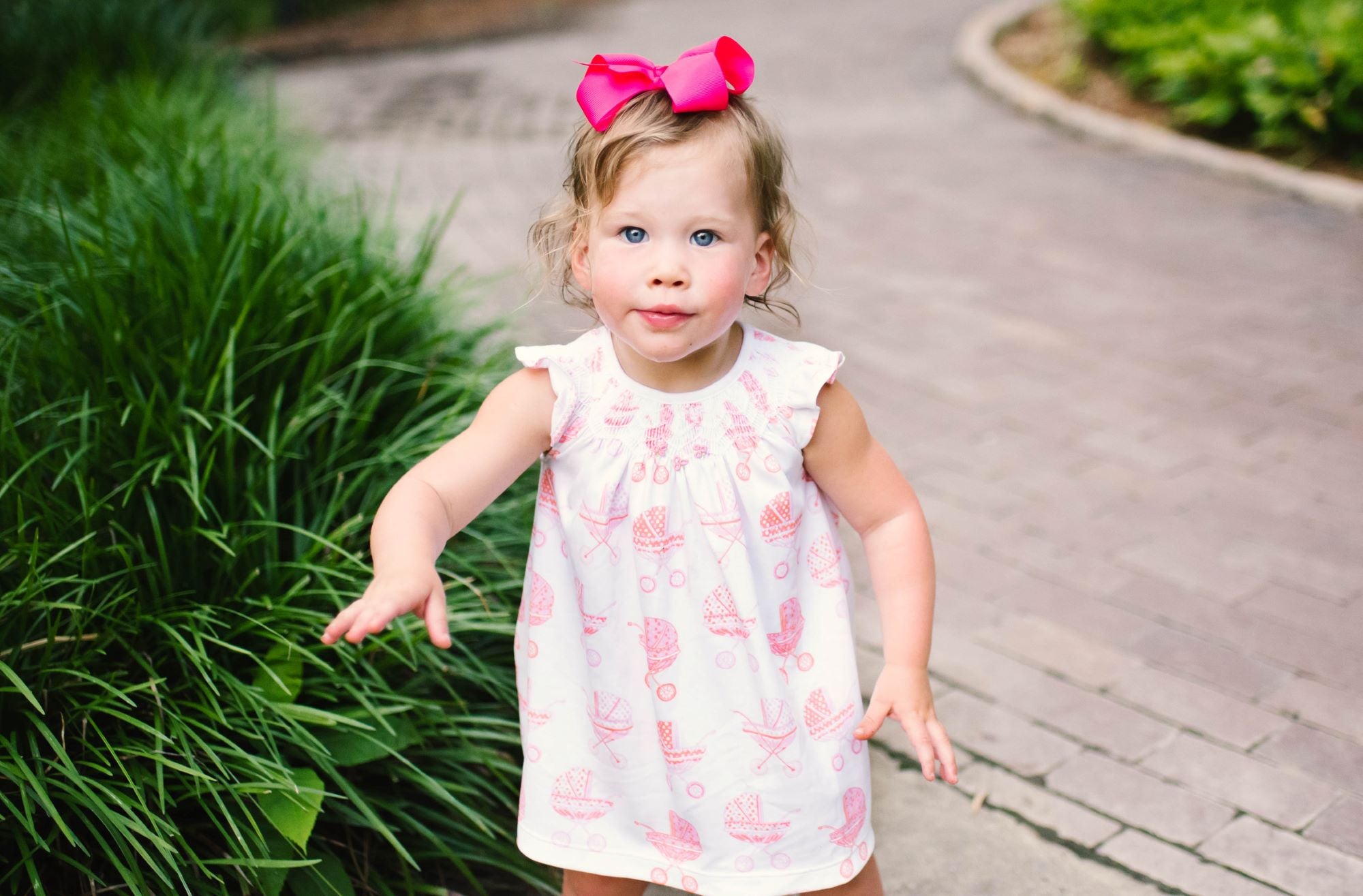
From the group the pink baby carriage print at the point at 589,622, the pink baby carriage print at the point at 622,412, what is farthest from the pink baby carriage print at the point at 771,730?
the pink baby carriage print at the point at 622,412

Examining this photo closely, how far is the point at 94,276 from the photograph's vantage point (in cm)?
271

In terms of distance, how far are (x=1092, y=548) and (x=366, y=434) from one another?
1.95 m

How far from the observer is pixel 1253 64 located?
7336mm

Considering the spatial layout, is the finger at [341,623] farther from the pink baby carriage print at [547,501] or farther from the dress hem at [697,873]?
the dress hem at [697,873]

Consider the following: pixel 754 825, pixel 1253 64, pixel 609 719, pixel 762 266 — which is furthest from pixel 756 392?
pixel 1253 64

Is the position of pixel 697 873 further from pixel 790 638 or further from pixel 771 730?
pixel 790 638

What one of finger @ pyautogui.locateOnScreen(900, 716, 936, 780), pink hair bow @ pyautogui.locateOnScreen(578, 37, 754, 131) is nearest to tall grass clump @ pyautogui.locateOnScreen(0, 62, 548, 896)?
finger @ pyautogui.locateOnScreen(900, 716, 936, 780)

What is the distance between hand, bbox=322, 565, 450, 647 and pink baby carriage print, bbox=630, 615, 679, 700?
313 millimetres

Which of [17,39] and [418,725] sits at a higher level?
[17,39]

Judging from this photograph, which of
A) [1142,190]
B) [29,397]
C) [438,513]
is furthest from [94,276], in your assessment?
[1142,190]

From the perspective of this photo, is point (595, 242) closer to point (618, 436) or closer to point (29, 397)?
point (618, 436)

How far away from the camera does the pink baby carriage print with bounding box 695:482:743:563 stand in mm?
1769

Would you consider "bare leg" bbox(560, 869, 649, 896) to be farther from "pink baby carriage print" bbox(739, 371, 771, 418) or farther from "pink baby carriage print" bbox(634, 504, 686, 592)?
"pink baby carriage print" bbox(739, 371, 771, 418)

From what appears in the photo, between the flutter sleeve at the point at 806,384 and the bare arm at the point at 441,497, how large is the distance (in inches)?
13.2
